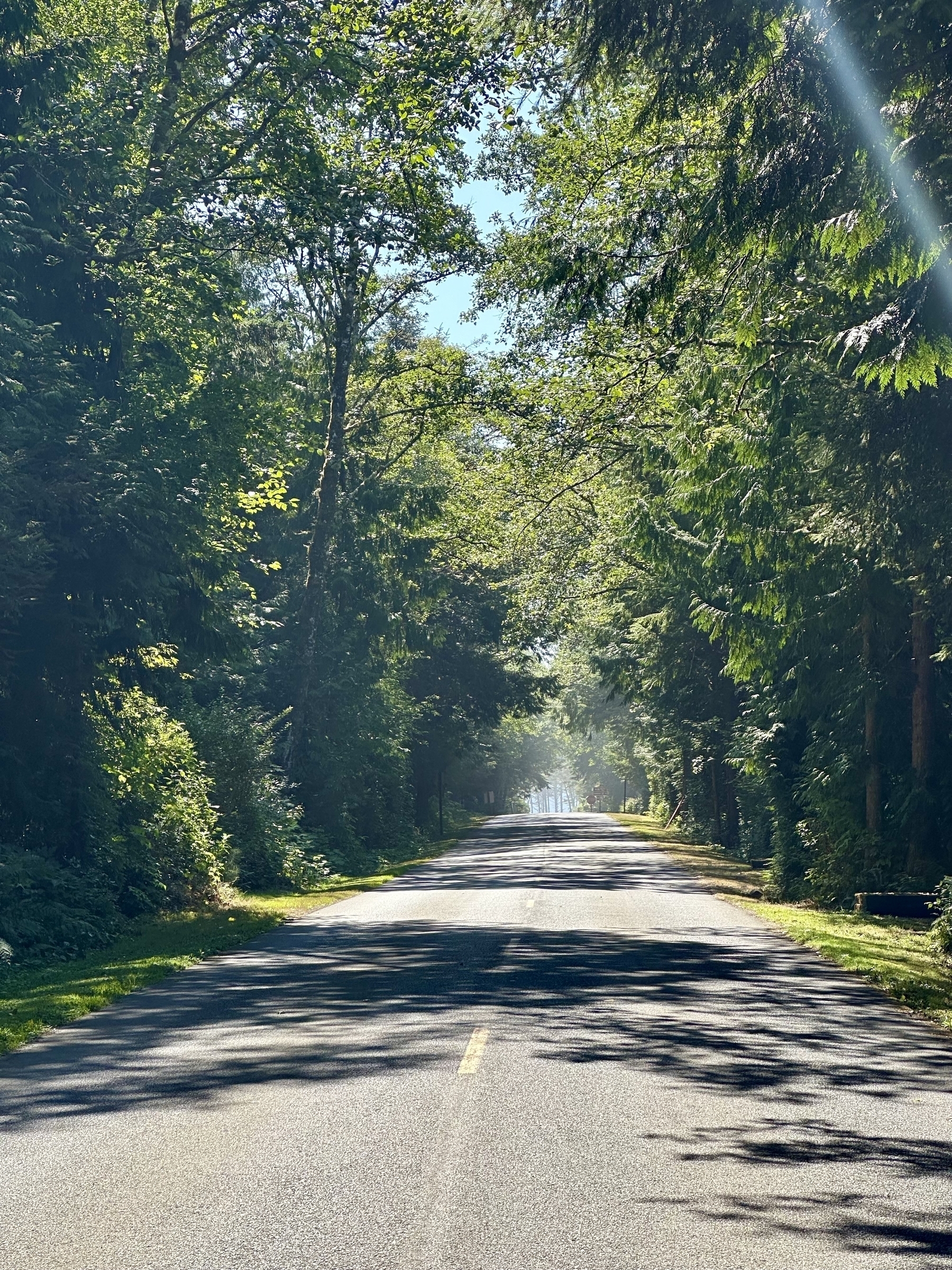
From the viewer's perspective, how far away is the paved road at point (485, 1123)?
585 cm

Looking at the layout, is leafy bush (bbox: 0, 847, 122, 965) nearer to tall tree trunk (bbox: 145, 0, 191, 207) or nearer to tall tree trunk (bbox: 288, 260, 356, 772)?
tall tree trunk (bbox: 145, 0, 191, 207)

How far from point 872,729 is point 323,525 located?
19254mm

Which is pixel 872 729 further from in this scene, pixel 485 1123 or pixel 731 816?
pixel 731 816

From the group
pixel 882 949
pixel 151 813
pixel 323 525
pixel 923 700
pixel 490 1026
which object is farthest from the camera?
pixel 323 525

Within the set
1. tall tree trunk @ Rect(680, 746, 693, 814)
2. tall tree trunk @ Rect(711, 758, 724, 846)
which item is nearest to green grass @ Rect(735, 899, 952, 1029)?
tall tree trunk @ Rect(711, 758, 724, 846)

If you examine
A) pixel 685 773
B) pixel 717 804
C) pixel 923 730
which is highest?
pixel 685 773

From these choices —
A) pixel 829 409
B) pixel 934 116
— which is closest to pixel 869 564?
pixel 829 409

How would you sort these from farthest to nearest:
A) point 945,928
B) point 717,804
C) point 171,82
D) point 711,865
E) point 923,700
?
point 717,804 < point 711,865 < point 171,82 < point 923,700 < point 945,928

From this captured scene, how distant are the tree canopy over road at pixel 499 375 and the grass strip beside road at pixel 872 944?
1908mm

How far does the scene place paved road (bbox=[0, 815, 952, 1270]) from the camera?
5.85m

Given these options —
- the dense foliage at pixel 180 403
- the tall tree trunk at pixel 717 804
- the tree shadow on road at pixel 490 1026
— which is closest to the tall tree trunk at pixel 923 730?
the tree shadow on road at pixel 490 1026

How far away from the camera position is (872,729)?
2503cm

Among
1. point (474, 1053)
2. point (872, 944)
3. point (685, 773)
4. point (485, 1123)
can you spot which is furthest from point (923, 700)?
point (685, 773)

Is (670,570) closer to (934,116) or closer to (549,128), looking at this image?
(549,128)
